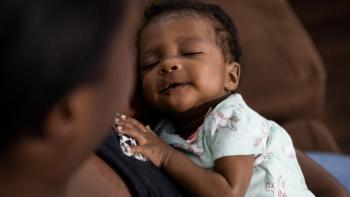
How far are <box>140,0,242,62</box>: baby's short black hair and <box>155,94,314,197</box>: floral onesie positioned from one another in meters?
0.15

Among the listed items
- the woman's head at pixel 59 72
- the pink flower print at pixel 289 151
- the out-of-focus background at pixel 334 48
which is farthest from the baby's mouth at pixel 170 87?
the out-of-focus background at pixel 334 48

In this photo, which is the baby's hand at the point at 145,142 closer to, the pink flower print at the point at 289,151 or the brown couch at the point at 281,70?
the pink flower print at the point at 289,151

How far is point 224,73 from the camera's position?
128 cm

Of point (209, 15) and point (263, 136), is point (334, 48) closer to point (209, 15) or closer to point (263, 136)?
point (209, 15)

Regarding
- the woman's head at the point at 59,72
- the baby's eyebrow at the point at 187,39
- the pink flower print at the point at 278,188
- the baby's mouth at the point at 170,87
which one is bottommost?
the pink flower print at the point at 278,188

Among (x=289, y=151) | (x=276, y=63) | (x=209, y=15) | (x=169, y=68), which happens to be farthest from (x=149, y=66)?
(x=276, y=63)

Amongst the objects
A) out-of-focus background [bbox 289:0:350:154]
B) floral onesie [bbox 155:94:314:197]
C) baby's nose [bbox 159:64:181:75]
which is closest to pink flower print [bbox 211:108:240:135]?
floral onesie [bbox 155:94:314:197]

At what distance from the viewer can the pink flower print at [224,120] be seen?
1.13 m

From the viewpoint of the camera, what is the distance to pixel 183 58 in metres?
1.20

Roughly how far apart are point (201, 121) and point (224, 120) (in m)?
0.07

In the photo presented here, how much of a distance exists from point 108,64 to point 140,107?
2.38 feet

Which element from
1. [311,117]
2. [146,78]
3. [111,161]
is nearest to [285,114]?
[311,117]

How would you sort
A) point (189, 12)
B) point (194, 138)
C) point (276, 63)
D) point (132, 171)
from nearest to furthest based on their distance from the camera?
point (132, 171) < point (194, 138) < point (189, 12) < point (276, 63)

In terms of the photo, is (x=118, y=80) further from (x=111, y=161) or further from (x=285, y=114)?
(x=285, y=114)
